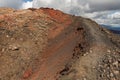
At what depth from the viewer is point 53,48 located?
37594 millimetres

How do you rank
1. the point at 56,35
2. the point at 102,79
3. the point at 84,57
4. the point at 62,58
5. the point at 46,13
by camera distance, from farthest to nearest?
the point at 46,13
the point at 56,35
the point at 62,58
the point at 84,57
the point at 102,79

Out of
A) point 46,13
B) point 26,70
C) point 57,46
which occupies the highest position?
point 46,13

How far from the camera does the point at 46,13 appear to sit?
4775 cm

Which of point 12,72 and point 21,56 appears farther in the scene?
point 21,56

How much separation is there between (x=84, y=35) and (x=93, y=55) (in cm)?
619

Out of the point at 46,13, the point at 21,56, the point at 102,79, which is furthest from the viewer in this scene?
the point at 46,13

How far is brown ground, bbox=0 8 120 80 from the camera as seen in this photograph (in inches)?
1078

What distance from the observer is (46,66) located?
110ft

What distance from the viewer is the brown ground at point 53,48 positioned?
2738 centimetres

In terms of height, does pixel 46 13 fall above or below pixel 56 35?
above

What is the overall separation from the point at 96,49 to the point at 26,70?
1011 centimetres

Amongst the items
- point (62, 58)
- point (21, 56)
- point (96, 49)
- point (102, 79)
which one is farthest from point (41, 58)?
point (102, 79)

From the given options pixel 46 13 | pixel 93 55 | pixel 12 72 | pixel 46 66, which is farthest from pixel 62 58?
pixel 46 13

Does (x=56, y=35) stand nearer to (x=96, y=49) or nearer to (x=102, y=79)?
(x=96, y=49)
